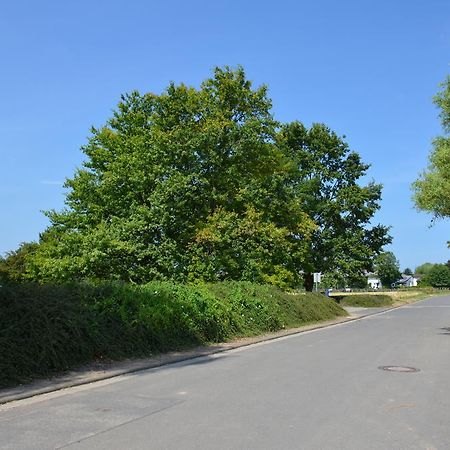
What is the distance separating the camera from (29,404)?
7828mm

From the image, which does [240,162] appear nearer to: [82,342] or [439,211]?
[439,211]

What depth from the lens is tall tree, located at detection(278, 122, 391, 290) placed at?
49156 millimetres

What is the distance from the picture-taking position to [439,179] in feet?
64.6

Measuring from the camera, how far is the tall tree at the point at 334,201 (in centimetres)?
4916

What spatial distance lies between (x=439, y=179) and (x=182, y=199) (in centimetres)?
1216

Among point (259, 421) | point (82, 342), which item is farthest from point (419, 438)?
point (82, 342)

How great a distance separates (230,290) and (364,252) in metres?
32.5

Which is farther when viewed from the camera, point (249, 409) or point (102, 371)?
point (102, 371)

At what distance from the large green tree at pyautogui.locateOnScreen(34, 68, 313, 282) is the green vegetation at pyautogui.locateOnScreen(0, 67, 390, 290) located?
6cm

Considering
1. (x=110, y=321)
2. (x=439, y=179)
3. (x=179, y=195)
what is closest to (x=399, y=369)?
(x=110, y=321)

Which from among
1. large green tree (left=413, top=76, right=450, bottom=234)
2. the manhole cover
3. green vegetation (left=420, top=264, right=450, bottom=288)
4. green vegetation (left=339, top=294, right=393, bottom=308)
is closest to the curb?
the manhole cover

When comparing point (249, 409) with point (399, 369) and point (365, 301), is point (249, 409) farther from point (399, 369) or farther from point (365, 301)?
point (365, 301)

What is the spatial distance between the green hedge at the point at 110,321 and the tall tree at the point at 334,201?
95.2ft

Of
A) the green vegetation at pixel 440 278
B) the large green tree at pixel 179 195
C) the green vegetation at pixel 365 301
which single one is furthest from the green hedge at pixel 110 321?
the green vegetation at pixel 440 278
